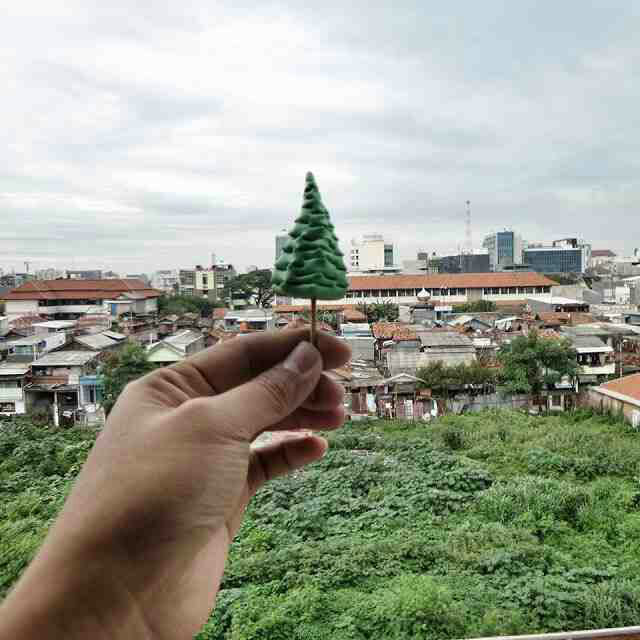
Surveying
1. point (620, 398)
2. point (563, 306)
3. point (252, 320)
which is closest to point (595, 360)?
point (620, 398)

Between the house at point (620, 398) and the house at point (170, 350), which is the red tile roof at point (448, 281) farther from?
the house at point (620, 398)

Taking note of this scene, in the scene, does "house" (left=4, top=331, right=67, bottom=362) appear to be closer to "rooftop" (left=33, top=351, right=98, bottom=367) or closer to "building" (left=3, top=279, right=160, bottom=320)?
"rooftop" (left=33, top=351, right=98, bottom=367)

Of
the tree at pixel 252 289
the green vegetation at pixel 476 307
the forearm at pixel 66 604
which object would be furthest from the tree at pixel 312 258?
the tree at pixel 252 289

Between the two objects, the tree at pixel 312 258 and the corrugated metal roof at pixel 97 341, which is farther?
the corrugated metal roof at pixel 97 341

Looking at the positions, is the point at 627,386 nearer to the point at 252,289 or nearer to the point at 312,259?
the point at 312,259

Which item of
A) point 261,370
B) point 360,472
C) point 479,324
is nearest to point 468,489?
point 360,472

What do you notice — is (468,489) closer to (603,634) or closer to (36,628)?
(603,634)
